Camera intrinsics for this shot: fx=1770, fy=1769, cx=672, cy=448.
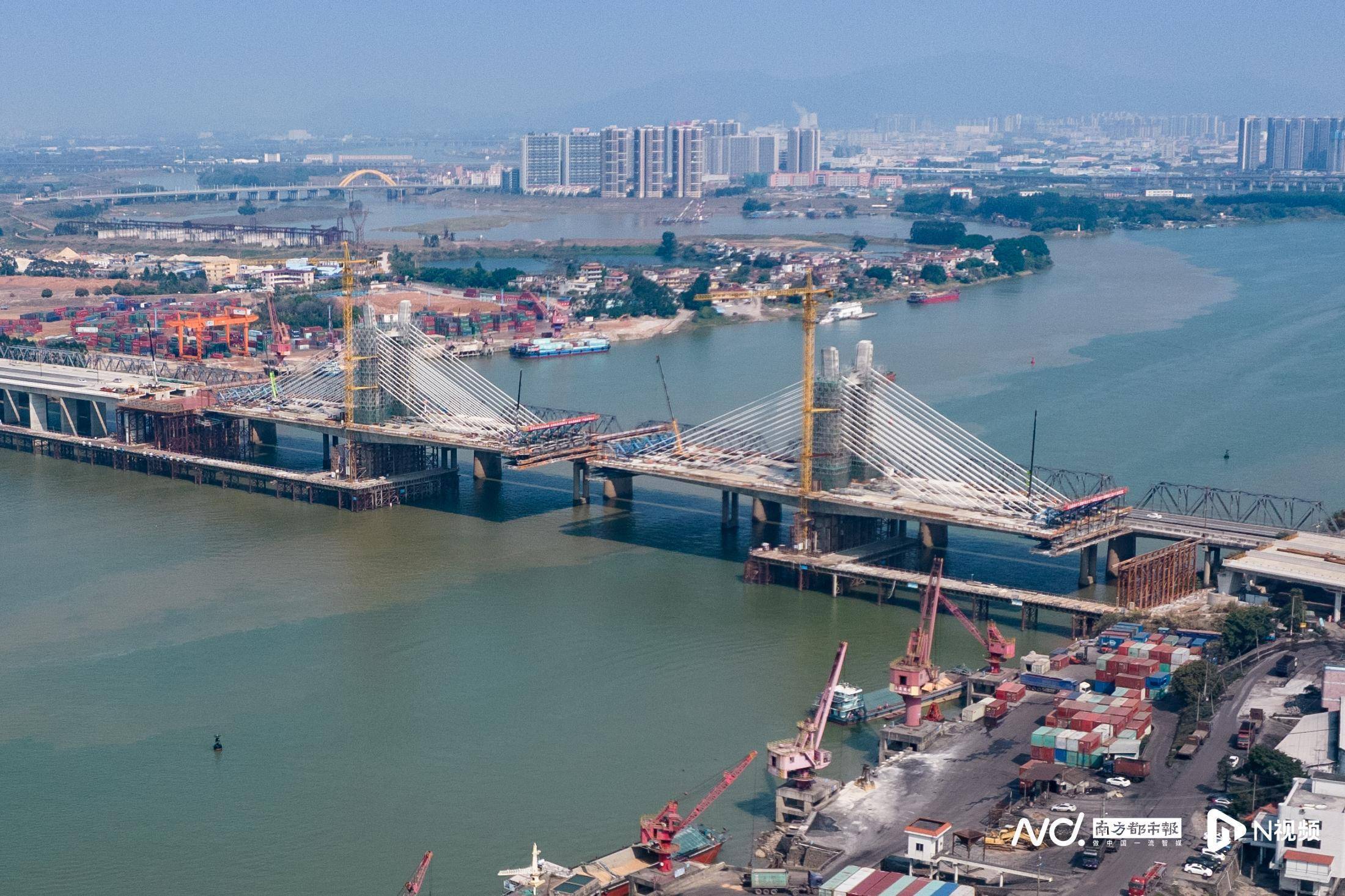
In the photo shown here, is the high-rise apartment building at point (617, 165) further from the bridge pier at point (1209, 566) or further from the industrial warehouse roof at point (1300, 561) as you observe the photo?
the industrial warehouse roof at point (1300, 561)

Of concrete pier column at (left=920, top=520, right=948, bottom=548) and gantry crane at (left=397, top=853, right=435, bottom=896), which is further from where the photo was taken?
concrete pier column at (left=920, top=520, right=948, bottom=548)

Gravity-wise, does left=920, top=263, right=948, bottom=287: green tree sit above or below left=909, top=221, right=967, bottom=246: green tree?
below

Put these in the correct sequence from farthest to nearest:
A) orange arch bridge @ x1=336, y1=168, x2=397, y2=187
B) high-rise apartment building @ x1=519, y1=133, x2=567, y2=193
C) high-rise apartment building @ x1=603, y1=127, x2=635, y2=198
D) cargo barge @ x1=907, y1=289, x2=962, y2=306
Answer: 1. high-rise apartment building @ x1=519, y1=133, x2=567, y2=193
2. high-rise apartment building @ x1=603, y1=127, x2=635, y2=198
3. orange arch bridge @ x1=336, y1=168, x2=397, y2=187
4. cargo barge @ x1=907, y1=289, x2=962, y2=306

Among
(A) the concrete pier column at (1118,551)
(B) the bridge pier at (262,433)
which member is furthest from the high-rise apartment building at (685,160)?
(A) the concrete pier column at (1118,551)

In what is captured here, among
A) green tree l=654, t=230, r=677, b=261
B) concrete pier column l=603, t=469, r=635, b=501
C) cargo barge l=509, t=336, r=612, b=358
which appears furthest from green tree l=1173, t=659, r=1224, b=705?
green tree l=654, t=230, r=677, b=261

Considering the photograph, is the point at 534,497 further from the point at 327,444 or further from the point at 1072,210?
the point at 1072,210

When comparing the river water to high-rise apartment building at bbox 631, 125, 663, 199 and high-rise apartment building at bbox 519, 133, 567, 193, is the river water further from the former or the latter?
high-rise apartment building at bbox 519, 133, 567, 193

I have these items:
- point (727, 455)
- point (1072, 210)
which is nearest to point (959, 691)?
point (727, 455)

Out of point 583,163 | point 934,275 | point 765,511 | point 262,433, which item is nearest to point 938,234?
point 934,275
